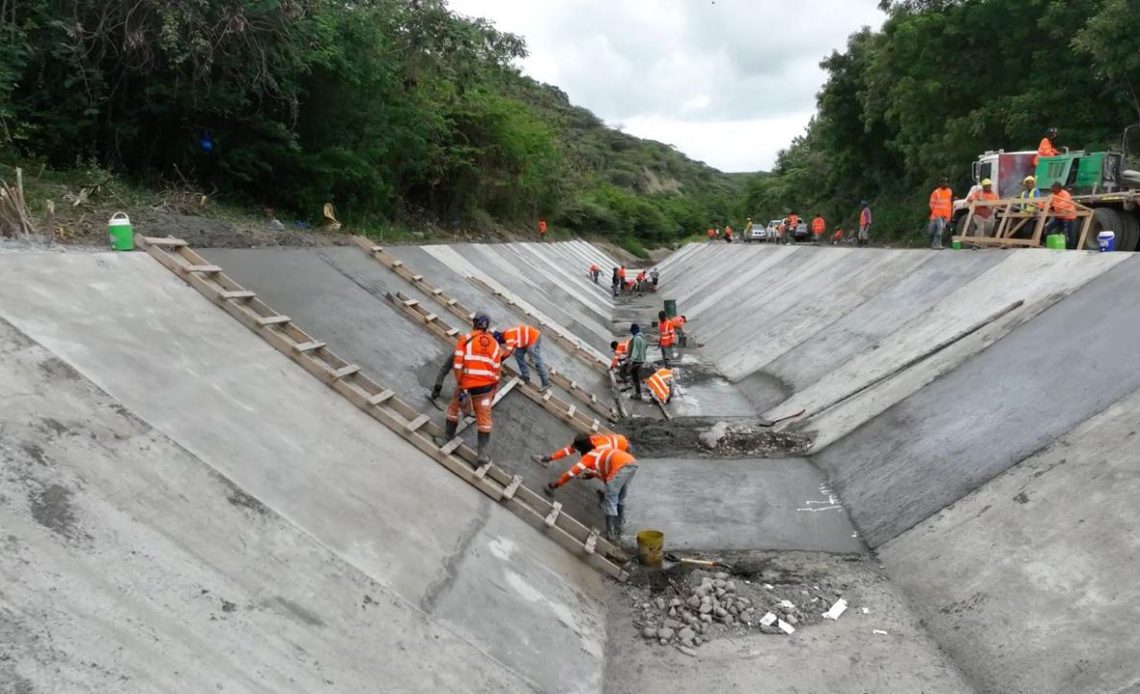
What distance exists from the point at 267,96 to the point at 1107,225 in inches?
699

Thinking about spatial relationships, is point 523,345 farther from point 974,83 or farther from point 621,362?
point 974,83

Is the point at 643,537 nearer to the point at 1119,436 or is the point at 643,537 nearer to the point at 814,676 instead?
the point at 814,676

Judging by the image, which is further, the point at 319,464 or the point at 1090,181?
the point at 1090,181

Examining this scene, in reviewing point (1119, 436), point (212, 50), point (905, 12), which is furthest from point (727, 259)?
Answer: point (1119, 436)

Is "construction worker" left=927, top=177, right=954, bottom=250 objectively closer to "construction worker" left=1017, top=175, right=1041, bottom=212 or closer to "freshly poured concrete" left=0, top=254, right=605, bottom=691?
"construction worker" left=1017, top=175, right=1041, bottom=212

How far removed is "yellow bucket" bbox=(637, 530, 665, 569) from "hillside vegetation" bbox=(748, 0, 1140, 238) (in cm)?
2109

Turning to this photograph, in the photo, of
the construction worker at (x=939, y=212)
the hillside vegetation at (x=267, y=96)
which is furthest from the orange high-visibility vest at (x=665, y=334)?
the hillside vegetation at (x=267, y=96)

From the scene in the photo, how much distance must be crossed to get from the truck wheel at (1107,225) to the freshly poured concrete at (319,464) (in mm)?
13442

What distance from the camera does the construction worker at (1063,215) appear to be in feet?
47.2

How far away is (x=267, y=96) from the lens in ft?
51.4

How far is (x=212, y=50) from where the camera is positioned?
12633 mm

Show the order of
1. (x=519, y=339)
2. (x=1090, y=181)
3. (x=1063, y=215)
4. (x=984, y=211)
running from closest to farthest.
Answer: (x=519, y=339) < (x=1063, y=215) < (x=1090, y=181) < (x=984, y=211)

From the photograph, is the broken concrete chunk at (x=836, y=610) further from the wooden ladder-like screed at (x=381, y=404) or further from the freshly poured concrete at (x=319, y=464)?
the freshly poured concrete at (x=319, y=464)

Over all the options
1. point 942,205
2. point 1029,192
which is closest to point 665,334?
point 942,205
